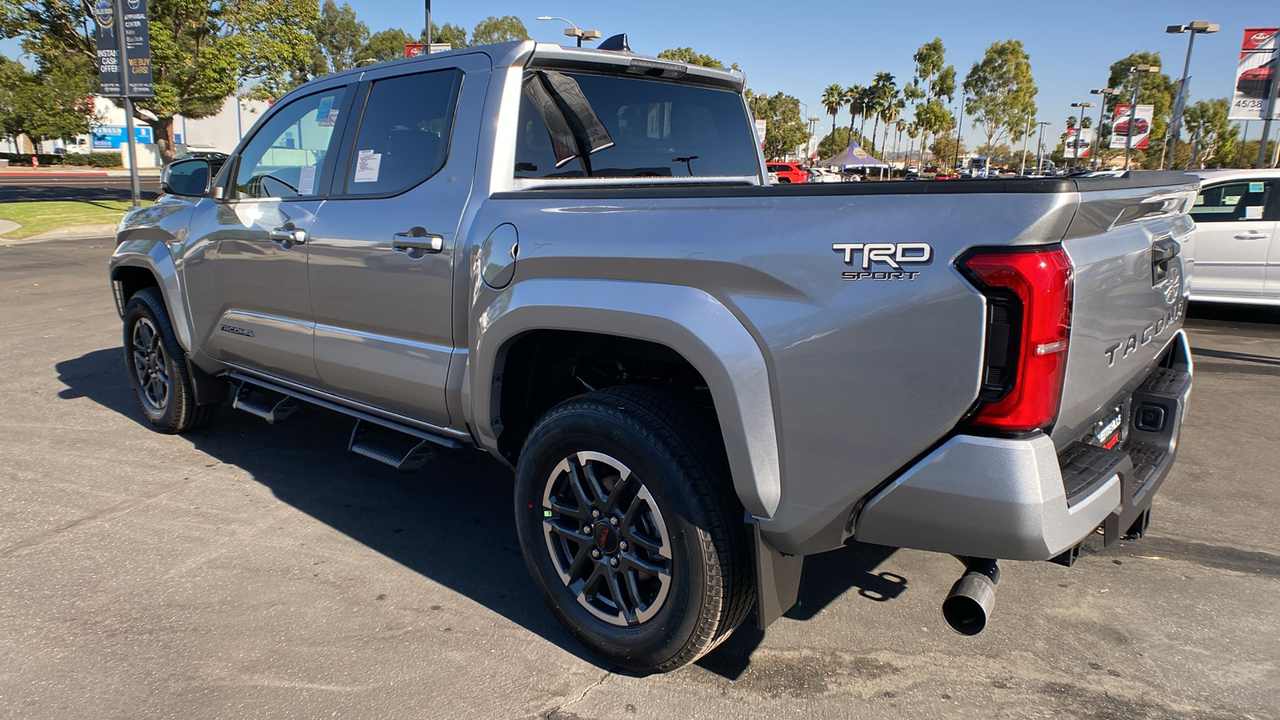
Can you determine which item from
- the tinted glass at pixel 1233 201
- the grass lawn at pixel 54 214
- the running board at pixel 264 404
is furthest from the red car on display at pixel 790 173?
the running board at pixel 264 404

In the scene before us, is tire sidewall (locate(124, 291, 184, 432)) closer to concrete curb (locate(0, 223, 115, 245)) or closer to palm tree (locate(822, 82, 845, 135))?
concrete curb (locate(0, 223, 115, 245))

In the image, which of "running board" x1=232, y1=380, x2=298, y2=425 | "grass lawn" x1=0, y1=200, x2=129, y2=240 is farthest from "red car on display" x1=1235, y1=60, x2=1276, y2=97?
"grass lawn" x1=0, y1=200, x2=129, y2=240

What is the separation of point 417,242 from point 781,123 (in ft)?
263

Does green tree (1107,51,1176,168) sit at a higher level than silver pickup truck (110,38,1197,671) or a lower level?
higher

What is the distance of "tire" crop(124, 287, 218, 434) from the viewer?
16.2 feet

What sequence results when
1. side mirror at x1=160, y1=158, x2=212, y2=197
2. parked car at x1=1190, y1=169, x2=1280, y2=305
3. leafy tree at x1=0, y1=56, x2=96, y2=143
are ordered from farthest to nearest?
leafy tree at x1=0, y1=56, x2=96, y2=143, parked car at x1=1190, y1=169, x2=1280, y2=305, side mirror at x1=160, y1=158, x2=212, y2=197

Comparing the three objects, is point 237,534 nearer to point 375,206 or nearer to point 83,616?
point 83,616

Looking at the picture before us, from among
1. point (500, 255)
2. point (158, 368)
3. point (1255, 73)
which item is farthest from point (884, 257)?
point (1255, 73)

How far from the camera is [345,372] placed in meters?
3.75

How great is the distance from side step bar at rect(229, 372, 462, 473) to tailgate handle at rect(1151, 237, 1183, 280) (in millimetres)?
2480

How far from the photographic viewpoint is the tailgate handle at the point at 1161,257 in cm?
255

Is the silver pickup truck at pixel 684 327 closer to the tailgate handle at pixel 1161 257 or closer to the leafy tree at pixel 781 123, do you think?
the tailgate handle at pixel 1161 257

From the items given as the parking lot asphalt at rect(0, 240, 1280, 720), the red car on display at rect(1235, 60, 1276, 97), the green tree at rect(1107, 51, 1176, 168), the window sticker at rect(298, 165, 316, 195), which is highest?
the green tree at rect(1107, 51, 1176, 168)

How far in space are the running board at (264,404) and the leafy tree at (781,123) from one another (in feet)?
234
